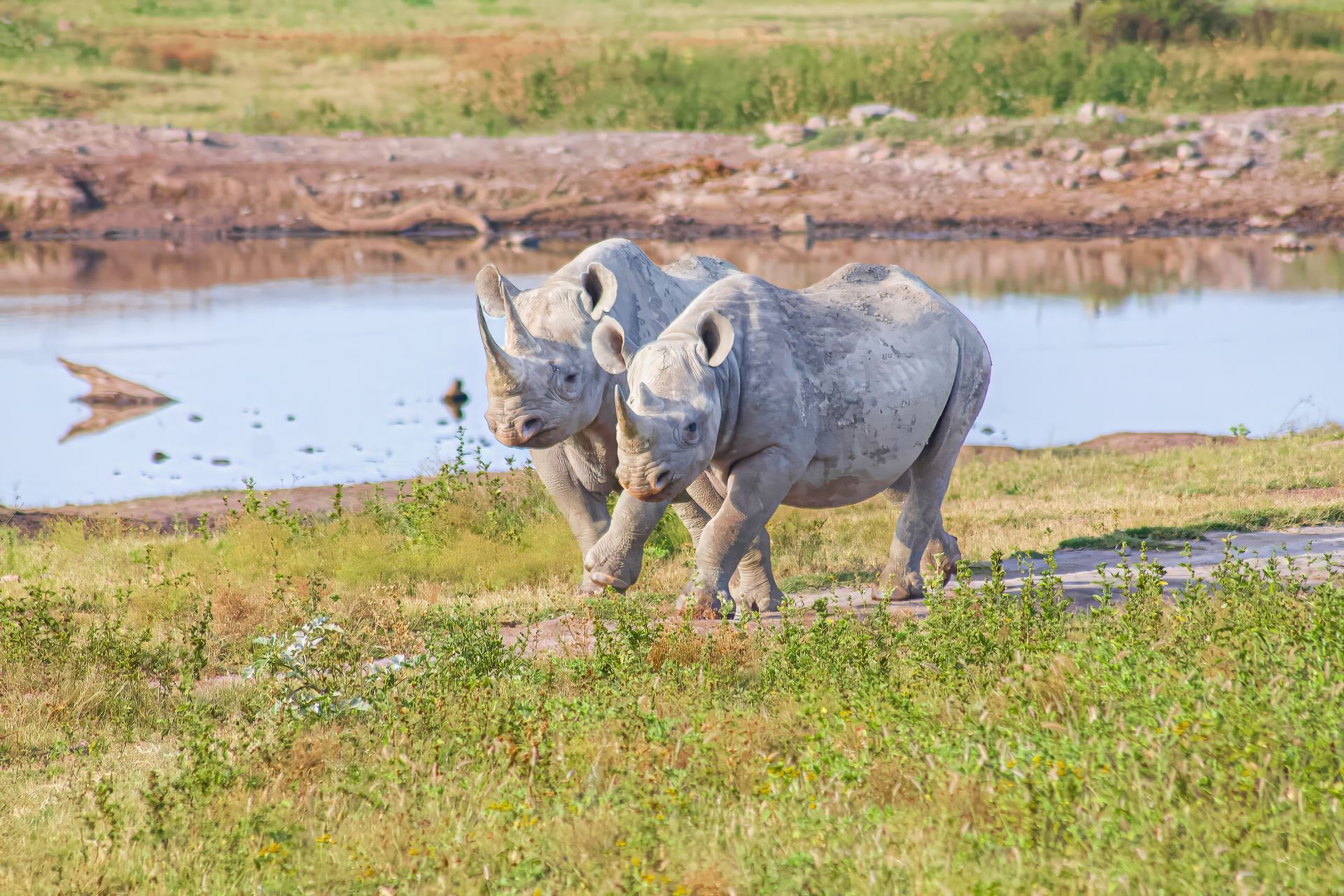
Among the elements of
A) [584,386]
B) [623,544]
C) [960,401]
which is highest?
[584,386]

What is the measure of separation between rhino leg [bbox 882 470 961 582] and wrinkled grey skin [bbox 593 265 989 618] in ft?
0.86

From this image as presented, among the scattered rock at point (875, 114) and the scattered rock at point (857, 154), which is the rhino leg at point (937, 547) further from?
the scattered rock at point (875, 114)

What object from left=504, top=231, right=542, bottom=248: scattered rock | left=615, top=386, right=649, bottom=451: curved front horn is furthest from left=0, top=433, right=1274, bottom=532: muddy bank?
left=504, top=231, right=542, bottom=248: scattered rock

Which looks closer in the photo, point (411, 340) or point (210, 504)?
point (210, 504)

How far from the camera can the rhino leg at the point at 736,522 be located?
8641mm

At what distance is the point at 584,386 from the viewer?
9.12m

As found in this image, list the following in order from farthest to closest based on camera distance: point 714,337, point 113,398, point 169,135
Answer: point 169,135 → point 113,398 → point 714,337

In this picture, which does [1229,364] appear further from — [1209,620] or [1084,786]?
[1084,786]

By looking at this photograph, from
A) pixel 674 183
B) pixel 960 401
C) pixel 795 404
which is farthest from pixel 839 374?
pixel 674 183

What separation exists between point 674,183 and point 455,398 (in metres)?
15.7

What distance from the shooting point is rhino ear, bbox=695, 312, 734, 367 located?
323 inches

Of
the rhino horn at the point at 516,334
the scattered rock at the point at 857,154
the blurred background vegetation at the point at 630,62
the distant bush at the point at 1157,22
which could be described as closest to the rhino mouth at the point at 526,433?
the rhino horn at the point at 516,334

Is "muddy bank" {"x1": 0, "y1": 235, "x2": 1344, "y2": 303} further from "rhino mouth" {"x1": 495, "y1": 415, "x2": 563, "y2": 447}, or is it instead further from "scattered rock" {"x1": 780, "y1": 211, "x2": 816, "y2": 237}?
"rhino mouth" {"x1": 495, "y1": 415, "x2": 563, "y2": 447}

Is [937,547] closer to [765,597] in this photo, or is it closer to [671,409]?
[765,597]
